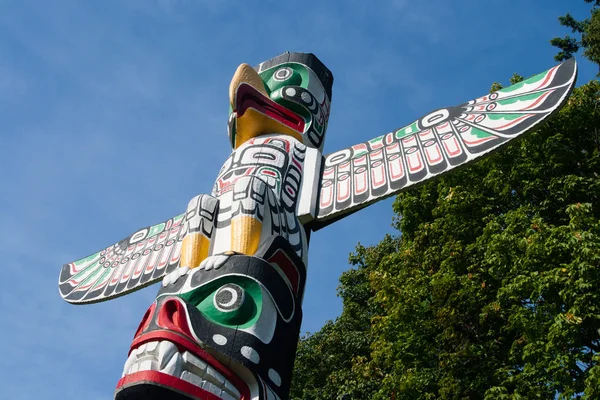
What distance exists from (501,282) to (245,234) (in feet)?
13.4

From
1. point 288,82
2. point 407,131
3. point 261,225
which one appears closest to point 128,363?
point 261,225

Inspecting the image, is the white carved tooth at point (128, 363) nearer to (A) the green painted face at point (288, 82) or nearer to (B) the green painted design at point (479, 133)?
(B) the green painted design at point (479, 133)

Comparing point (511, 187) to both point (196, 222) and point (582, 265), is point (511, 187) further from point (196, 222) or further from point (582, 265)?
Answer: point (196, 222)

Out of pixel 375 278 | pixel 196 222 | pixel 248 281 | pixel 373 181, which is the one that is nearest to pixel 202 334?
pixel 248 281

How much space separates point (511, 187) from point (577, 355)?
2.87 meters

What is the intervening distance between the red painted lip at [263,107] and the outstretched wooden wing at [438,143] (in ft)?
2.96

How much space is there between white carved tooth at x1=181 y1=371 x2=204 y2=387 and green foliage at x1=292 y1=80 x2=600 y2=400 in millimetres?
3742

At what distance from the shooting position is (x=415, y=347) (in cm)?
804

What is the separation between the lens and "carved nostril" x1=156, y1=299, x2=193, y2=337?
387cm

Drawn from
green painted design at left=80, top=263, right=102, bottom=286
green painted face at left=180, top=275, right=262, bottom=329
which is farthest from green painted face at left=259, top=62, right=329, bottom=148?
green painted face at left=180, top=275, right=262, bottom=329

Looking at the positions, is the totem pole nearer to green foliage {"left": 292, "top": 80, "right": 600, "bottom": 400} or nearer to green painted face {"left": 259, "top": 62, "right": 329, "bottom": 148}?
green painted face {"left": 259, "top": 62, "right": 329, "bottom": 148}

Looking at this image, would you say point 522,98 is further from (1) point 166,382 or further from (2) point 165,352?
(1) point 166,382

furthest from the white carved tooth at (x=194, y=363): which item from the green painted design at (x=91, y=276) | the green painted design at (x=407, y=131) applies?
the green painted design at (x=91, y=276)

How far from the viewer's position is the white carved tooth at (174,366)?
12.0 feet
